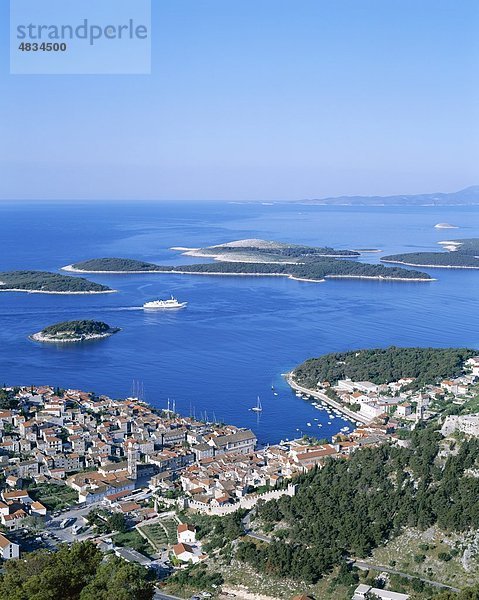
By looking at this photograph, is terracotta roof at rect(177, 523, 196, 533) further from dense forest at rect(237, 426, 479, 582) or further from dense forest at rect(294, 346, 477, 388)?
dense forest at rect(294, 346, 477, 388)

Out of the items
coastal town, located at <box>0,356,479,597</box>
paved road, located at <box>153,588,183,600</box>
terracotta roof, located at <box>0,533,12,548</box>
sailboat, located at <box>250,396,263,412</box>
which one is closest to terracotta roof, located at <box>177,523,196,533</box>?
coastal town, located at <box>0,356,479,597</box>

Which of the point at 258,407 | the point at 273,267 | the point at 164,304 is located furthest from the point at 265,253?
the point at 258,407

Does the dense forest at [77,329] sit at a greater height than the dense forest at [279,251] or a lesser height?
lesser

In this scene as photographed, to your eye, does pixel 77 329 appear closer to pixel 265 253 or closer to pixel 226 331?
pixel 226 331

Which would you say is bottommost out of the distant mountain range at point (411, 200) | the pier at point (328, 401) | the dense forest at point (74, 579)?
the pier at point (328, 401)

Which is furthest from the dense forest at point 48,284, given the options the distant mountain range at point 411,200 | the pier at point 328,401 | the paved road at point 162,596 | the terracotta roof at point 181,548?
the distant mountain range at point 411,200

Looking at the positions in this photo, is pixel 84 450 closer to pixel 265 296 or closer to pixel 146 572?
pixel 146 572

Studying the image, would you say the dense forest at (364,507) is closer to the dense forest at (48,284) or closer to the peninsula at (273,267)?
the dense forest at (48,284)
